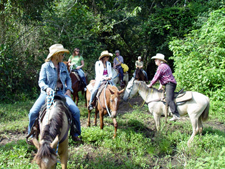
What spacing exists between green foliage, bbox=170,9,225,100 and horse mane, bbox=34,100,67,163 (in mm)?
6379

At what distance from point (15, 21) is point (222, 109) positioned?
428 inches

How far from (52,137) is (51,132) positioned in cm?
8

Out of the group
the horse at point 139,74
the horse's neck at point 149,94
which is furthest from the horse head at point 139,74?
the horse's neck at point 149,94

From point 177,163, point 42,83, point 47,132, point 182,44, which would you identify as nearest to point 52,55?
point 42,83

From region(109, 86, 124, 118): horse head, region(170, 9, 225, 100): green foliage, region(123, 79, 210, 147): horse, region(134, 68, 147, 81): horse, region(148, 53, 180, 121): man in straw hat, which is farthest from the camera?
region(134, 68, 147, 81): horse

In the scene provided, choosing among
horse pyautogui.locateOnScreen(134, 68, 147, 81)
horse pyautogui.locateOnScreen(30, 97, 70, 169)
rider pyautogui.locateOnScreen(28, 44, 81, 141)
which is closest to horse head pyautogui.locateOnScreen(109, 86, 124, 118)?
rider pyautogui.locateOnScreen(28, 44, 81, 141)

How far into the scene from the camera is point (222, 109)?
7.79 meters

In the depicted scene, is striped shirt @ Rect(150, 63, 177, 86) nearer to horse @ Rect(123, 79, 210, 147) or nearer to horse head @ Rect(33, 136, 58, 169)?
horse @ Rect(123, 79, 210, 147)

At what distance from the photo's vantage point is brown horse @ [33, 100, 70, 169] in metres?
2.59

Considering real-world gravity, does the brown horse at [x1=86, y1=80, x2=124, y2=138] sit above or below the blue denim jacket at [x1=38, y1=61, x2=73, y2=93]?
below

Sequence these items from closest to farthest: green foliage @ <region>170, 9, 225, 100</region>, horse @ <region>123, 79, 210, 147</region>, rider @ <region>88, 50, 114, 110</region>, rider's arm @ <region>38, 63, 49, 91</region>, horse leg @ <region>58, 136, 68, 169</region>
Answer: horse leg @ <region>58, 136, 68, 169</region> < rider's arm @ <region>38, 63, 49, 91</region> < horse @ <region>123, 79, 210, 147</region> < rider @ <region>88, 50, 114, 110</region> < green foliage @ <region>170, 9, 225, 100</region>

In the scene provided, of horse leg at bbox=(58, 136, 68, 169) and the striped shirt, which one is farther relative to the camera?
the striped shirt

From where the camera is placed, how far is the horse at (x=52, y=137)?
259 cm

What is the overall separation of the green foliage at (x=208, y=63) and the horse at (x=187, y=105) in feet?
9.76
